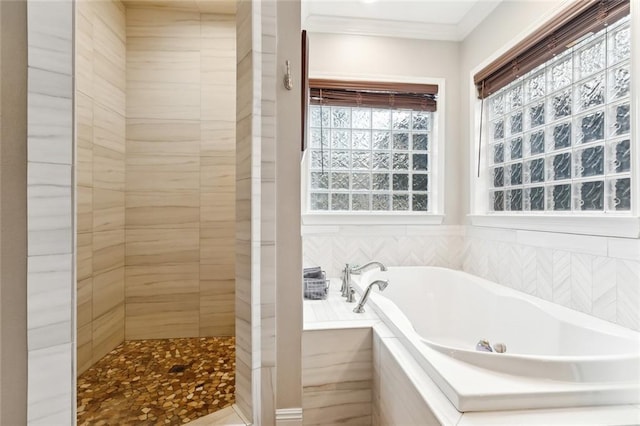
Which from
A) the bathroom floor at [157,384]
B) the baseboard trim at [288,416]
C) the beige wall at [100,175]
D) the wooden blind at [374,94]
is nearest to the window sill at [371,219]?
the wooden blind at [374,94]

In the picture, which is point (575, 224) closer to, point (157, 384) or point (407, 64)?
point (407, 64)

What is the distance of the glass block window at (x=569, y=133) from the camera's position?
1669mm

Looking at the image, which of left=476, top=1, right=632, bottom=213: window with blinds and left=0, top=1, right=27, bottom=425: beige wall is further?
left=476, top=1, right=632, bottom=213: window with blinds

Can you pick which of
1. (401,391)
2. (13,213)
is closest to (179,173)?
(13,213)

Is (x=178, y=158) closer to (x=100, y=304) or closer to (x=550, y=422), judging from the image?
(x=100, y=304)

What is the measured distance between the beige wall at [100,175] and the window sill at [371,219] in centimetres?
138

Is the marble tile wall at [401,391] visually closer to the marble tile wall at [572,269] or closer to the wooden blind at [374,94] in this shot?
the marble tile wall at [572,269]

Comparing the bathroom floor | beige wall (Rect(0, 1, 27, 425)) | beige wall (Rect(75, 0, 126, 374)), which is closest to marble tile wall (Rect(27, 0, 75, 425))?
beige wall (Rect(0, 1, 27, 425))

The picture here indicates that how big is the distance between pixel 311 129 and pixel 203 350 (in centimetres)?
190

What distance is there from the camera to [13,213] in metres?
0.86

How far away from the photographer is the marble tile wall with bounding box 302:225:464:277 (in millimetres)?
2803

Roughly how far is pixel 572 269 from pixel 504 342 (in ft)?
1.86

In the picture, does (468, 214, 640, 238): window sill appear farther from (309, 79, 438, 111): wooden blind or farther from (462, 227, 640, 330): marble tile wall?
(309, 79, 438, 111): wooden blind

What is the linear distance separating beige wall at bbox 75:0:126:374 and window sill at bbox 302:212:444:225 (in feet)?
4.52
